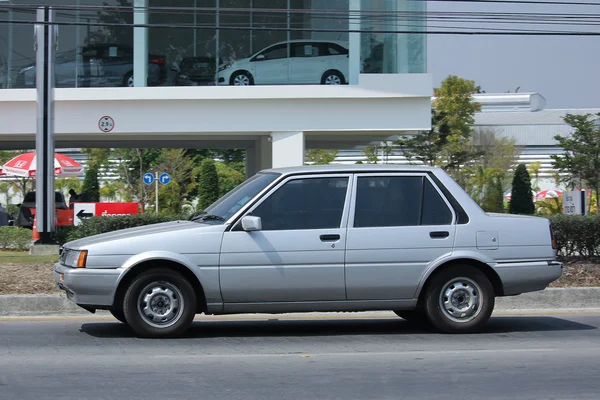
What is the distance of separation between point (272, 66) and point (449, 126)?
17.4 m

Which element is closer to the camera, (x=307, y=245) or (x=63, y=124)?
(x=307, y=245)

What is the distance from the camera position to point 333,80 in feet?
79.4

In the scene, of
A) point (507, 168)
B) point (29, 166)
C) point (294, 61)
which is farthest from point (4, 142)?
point (507, 168)

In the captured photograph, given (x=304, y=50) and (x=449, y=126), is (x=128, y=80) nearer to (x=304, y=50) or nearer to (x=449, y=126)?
(x=304, y=50)

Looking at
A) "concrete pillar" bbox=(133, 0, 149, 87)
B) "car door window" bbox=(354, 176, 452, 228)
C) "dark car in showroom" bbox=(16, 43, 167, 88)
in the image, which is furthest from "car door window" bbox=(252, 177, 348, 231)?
"concrete pillar" bbox=(133, 0, 149, 87)

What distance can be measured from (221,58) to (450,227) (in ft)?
51.1

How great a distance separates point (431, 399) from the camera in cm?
666

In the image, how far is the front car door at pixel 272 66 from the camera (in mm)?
24078

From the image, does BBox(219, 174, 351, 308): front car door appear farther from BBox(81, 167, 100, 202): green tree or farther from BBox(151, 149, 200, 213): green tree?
BBox(81, 167, 100, 202): green tree

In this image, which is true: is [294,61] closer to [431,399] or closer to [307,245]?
[307,245]

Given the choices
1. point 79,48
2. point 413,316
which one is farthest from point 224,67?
point 413,316

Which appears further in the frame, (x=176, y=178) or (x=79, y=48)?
(x=176, y=178)

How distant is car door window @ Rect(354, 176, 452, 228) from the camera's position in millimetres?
9531

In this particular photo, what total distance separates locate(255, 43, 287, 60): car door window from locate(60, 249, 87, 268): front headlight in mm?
15303
